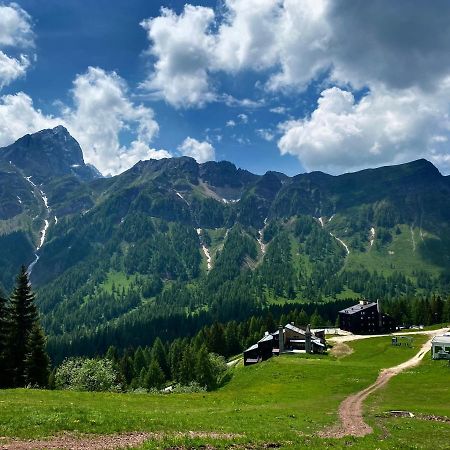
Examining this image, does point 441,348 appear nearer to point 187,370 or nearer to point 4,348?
point 187,370

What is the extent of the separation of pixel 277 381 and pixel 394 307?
120 meters

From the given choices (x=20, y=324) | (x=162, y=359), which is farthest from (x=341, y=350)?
(x=20, y=324)

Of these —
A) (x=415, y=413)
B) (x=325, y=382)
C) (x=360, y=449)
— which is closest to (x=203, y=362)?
(x=325, y=382)

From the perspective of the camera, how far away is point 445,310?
15775cm

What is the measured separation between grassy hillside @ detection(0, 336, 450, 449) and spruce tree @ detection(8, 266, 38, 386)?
77.9 feet

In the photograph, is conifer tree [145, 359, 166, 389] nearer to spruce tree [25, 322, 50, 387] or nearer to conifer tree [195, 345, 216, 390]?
conifer tree [195, 345, 216, 390]

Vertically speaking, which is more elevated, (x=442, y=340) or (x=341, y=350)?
(x=442, y=340)

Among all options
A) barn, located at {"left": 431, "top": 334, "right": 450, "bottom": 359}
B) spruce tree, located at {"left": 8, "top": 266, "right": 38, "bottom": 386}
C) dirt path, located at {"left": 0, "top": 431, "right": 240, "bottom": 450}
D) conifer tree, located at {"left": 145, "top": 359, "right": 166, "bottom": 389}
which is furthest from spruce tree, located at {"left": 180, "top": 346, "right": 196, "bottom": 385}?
dirt path, located at {"left": 0, "top": 431, "right": 240, "bottom": 450}

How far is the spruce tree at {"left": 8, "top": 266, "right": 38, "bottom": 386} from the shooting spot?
6344cm

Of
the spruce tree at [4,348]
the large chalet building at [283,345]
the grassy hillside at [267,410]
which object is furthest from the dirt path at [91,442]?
the large chalet building at [283,345]

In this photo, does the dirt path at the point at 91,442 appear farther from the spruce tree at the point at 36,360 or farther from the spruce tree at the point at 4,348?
the spruce tree at the point at 4,348

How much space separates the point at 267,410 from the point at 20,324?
1700 inches

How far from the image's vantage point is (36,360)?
2532 inches

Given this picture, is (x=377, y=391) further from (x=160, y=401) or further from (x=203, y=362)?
(x=203, y=362)
